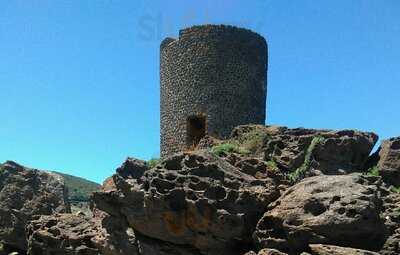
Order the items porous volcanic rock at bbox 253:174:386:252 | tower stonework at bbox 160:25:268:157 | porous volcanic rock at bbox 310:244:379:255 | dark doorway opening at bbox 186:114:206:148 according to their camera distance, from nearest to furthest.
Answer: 1. porous volcanic rock at bbox 310:244:379:255
2. porous volcanic rock at bbox 253:174:386:252
3. tower stonework at bbox 160:25:268:157
4. dark doorway opening at bbox 186:114:206:148

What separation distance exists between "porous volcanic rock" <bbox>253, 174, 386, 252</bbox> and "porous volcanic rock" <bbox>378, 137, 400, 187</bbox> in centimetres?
238

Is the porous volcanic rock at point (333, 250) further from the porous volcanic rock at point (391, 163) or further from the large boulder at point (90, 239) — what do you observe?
the porous volcanic rock at point (391, 163)

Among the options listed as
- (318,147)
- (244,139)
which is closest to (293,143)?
(318,147)

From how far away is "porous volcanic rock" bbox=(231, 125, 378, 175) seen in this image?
36.2 feet

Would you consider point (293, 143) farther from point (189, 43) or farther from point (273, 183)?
point (189, 43)

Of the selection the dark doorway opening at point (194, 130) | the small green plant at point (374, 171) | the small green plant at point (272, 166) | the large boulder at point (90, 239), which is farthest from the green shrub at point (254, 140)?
the dark doorway opening at point (194, 130)

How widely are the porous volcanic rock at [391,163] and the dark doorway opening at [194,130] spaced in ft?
40.2

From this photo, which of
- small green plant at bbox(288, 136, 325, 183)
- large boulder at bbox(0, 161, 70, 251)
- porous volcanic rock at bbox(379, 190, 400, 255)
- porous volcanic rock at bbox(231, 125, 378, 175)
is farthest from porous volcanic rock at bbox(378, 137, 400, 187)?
large boulder at bbox(0, 161, 70, 251)

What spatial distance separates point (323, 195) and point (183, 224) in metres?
2.33

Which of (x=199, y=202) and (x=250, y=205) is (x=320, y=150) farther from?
(x=199, y=202)

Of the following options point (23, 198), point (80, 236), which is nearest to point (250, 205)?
point (80, 236)

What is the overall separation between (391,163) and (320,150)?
49.1 inches

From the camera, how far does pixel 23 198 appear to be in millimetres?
15336

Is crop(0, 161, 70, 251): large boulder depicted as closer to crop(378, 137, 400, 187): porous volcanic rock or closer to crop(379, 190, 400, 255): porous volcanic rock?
crop(378, 137, 400, 187): porous volcanic rock
